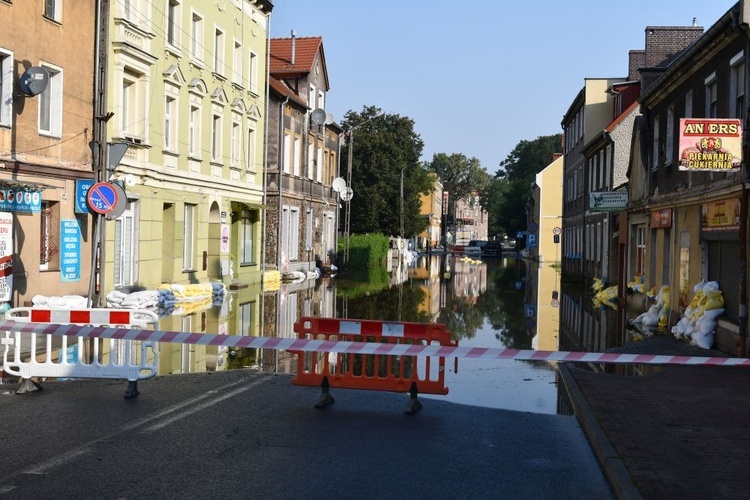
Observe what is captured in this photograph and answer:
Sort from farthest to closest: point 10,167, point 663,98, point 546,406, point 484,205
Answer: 1. point 484,205
2. point 663,98
3. point 10,167
4. point 546,406

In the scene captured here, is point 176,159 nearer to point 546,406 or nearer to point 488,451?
point 546,406

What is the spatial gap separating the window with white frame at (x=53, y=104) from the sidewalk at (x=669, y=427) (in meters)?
12.6

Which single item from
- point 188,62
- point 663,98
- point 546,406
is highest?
point 188,62

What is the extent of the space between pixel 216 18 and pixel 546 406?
22962 millimetres

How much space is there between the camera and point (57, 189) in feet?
62.1

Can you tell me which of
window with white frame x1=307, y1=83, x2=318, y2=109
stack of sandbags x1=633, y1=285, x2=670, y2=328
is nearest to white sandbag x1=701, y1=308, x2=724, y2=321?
stack of sandbags x1=633, y1=285, x2=670, y2=328

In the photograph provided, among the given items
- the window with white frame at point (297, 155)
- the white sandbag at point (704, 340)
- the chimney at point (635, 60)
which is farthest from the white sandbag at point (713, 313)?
the window with white frame at point (297, 155)

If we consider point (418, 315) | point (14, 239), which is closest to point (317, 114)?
point (418, 315)

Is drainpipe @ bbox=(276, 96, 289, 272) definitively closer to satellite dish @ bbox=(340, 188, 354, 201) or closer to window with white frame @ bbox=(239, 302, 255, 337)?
satellite dish @ bbox=(340, 188, 354, 201)

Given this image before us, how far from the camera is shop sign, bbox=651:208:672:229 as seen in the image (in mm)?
20000

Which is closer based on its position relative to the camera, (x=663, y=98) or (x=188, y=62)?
(x=663, y=98)

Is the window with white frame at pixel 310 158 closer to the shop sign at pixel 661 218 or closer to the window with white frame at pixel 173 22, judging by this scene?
the window with white frame at pixel 173 22

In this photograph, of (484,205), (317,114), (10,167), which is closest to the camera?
(10,167)

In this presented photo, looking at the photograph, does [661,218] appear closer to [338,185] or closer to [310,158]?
[310,158]
